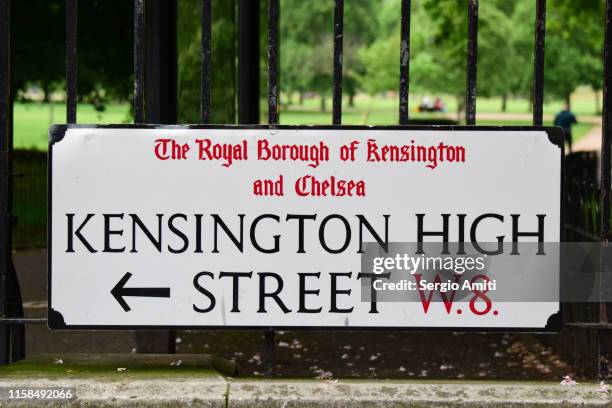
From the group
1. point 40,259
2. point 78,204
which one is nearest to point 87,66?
point 40,259

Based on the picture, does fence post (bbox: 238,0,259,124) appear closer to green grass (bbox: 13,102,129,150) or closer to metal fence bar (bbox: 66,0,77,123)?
metal fence bar (bbox: 66,0,77,123)

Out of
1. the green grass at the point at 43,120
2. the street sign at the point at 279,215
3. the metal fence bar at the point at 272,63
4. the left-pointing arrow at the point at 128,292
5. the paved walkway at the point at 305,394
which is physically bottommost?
the paved walkway at the point at 305,394

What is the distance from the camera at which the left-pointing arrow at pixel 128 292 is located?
13.6 ft

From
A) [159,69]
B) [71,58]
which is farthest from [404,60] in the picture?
[159,69]

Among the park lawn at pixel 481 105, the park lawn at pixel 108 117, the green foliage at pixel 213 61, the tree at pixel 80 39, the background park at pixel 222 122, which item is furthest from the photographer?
the park lawn at pixel 481 105

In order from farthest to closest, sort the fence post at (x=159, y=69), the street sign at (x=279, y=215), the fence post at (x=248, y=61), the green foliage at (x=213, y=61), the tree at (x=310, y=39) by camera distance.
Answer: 1. the tree at (x=310, y=39)
2. the fence post at (x=248, y=61)
3. the green foliage at (x=213, y=61)
4. the fence post at (x=159, y=69)
5. the street sign at (x=279, y=215)

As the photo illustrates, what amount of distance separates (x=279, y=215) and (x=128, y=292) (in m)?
0.65

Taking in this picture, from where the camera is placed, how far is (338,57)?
4.11 meters

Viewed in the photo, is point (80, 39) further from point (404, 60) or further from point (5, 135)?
point (404, 60)

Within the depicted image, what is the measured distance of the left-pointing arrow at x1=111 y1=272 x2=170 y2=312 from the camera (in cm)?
414

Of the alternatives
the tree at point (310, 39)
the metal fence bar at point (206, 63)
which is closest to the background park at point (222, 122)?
the metal fence bar at point (206, 63)

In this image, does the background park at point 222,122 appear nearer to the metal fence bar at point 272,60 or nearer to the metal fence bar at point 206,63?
the metal fence bar at point 206,63

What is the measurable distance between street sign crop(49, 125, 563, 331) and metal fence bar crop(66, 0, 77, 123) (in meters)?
0.15

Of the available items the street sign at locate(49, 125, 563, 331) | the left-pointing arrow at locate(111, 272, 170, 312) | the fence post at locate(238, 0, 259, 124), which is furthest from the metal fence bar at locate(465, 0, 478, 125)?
the fence post at locate(238, 0, 259, 124)
